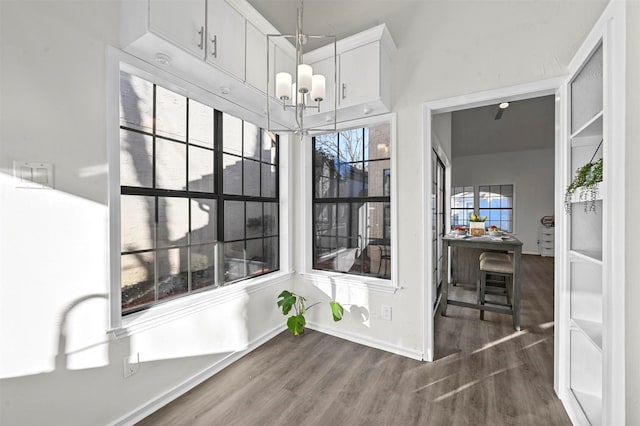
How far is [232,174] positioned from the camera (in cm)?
253

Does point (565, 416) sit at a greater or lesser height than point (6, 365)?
lesser

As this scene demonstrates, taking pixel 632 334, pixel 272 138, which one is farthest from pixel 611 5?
pixel 272 138

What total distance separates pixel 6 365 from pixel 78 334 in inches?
10.2

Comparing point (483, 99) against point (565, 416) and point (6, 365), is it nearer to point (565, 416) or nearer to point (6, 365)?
point (565, 416)

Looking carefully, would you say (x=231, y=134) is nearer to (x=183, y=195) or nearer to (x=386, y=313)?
(x=183, y=195)

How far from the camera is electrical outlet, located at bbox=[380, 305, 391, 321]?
2.57 meters

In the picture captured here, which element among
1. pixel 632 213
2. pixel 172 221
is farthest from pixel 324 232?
pixel 632 213

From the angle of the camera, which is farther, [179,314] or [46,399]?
[179,314]

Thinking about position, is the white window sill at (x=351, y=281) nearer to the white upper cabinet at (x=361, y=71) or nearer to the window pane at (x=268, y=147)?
the window pane at (x=268, y=147)

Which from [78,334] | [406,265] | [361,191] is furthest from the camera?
[361,191]

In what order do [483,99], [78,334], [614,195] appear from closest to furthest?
[614,195], [78,334], [483,99]

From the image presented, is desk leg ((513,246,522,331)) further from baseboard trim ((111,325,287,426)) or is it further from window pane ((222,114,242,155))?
window pane ((222,114,242,155))

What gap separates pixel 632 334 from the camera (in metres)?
1.17

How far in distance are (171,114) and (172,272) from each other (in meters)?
1.18
